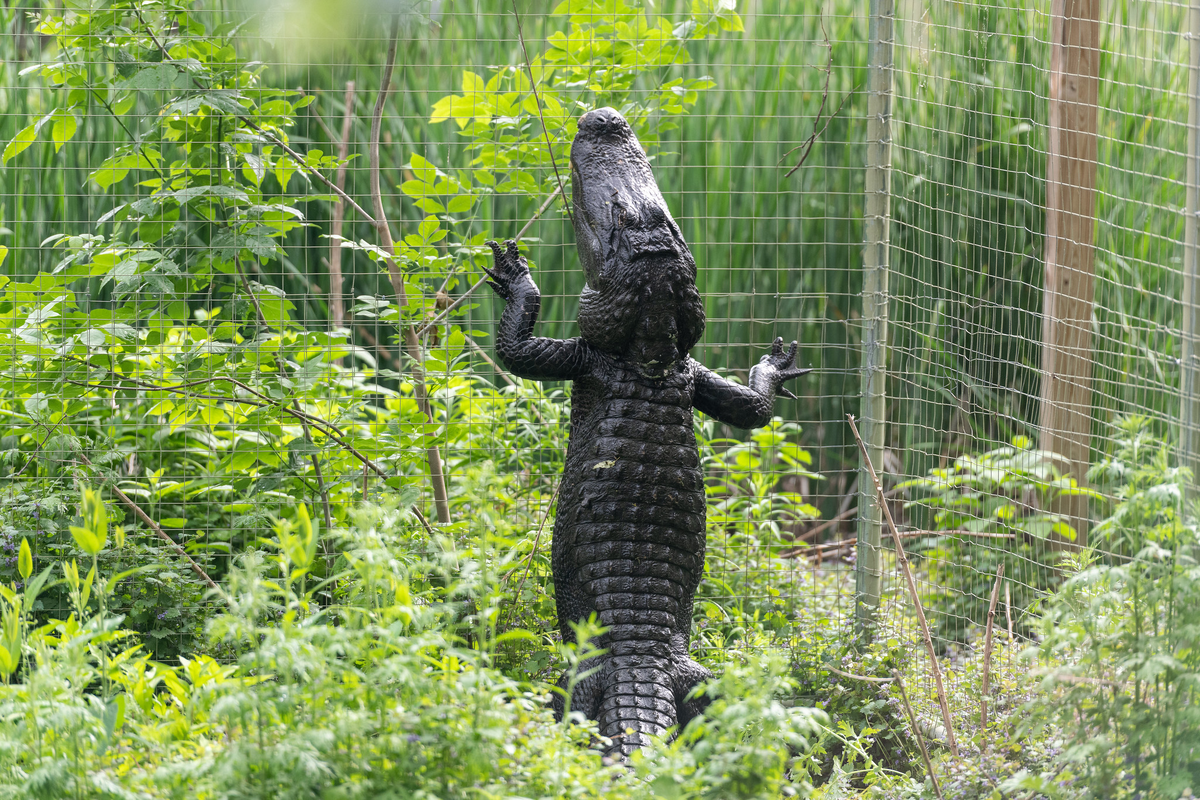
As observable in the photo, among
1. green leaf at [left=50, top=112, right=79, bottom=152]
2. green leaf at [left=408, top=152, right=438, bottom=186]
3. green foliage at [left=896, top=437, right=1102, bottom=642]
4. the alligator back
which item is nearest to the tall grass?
green foliage at [left=896, top=437, right=1102, bottom=642]

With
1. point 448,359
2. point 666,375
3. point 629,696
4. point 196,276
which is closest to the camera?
point 629,696

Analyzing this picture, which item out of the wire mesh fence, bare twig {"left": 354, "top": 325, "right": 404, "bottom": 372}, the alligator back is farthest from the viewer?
bare twig {"left": 354, "top": 325, "right": 404, "bottom": 372}

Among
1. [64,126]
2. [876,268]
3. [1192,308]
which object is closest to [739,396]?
[876,268]

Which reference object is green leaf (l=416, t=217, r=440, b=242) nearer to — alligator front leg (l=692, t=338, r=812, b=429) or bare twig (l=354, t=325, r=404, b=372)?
alligator front leg (l=692, t=338, r=812, b=429)

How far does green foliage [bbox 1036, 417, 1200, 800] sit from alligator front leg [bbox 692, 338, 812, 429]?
121 cm

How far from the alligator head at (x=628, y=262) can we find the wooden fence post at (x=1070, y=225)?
1.25 metres

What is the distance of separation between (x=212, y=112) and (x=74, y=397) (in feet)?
3.82

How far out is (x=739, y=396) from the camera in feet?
10.2

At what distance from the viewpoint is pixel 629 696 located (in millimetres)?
2521

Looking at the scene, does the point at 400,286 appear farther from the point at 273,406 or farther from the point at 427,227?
the point at 273,406

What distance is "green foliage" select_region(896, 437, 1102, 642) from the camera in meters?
3.12

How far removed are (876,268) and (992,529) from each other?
133 cm

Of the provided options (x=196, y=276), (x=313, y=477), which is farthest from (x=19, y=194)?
(x=313, y=477)

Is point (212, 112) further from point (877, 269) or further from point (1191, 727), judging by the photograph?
point (1191, 727)
